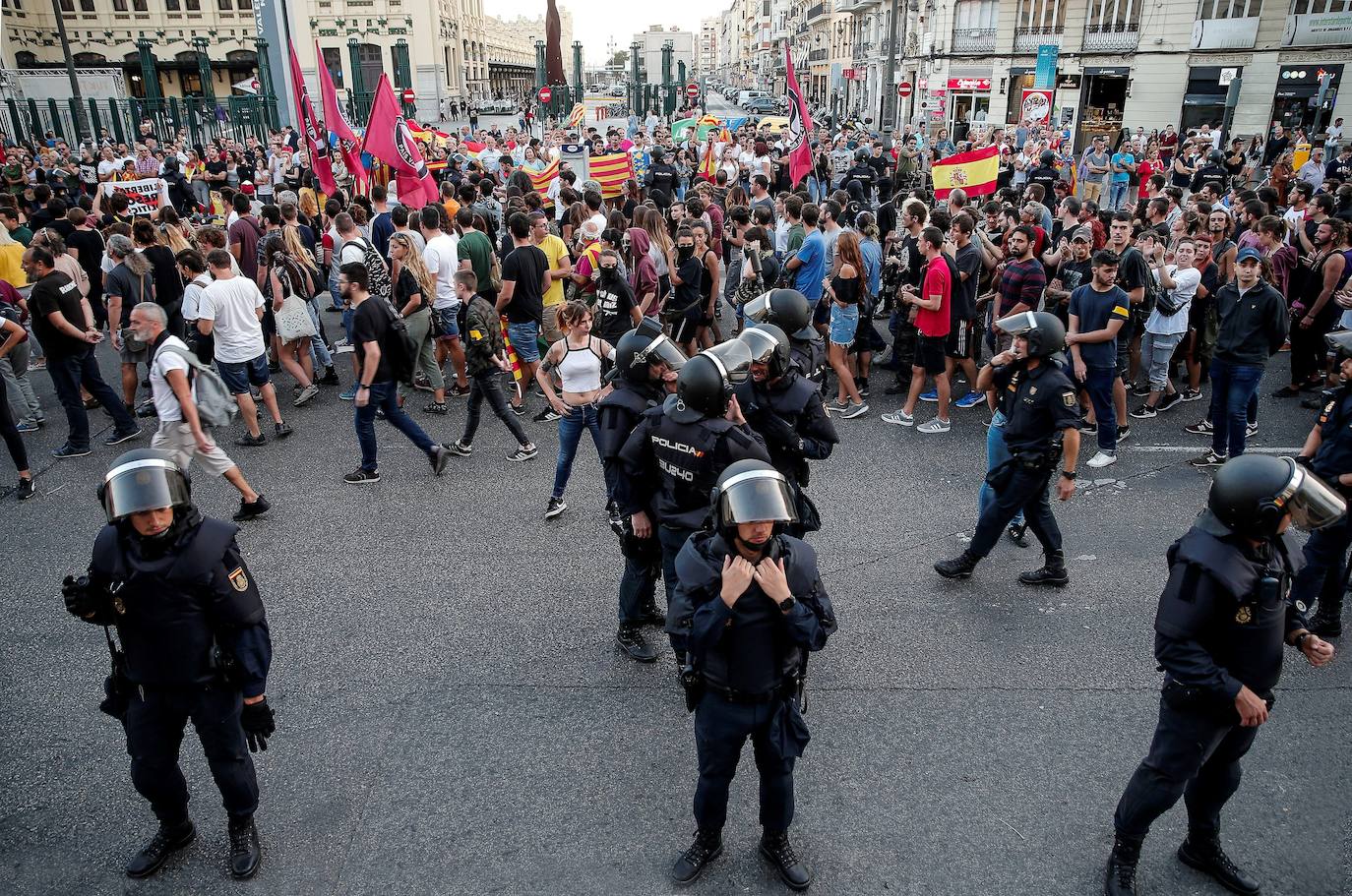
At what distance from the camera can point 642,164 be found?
69.1ft

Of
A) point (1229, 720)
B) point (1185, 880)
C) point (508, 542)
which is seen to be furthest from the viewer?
point (508, 542)

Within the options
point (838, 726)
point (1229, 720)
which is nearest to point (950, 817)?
point (838, 726)

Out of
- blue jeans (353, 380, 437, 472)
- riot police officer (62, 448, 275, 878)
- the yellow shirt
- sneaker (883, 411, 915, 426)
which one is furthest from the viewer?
the yellow shirt

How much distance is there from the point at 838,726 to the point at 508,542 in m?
2.94

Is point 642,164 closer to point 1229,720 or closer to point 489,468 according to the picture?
point 489,468

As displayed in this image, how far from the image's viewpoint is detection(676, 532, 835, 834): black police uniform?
3.04 meters

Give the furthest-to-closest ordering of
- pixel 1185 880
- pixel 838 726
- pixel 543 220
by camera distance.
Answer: pixel 543 220 → pixel 838 726 → pixel 1185 880

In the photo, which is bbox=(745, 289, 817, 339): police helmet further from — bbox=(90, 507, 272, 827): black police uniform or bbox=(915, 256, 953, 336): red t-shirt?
bbox=(90, 507, 272, 827): black police uniform

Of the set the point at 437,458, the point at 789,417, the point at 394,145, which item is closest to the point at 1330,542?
the point at 789,417

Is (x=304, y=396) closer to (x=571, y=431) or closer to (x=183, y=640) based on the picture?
(x=571, y=431)

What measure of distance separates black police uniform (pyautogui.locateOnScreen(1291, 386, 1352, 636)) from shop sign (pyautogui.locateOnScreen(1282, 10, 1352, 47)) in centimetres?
3899

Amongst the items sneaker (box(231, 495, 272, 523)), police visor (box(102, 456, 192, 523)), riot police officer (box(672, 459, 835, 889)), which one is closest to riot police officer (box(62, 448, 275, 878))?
police visor (box(102, 456, 192, 523))

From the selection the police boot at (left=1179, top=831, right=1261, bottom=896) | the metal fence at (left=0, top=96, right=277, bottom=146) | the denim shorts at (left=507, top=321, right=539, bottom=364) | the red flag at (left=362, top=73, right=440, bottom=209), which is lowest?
the police boot at (left=1179, top=831, right=1261, bottom=896)

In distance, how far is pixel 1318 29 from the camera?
3344cm
